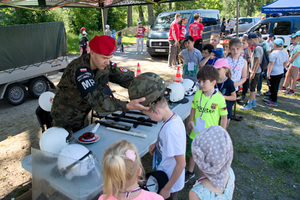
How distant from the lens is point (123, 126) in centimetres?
267

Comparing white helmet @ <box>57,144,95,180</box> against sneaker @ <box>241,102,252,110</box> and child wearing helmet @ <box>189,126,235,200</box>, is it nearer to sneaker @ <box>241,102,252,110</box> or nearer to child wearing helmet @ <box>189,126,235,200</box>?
child wearing helmet @ <box>189,126,235,200</box>

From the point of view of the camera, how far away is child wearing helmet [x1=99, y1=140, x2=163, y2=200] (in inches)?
48.6

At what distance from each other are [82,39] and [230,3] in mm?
44423

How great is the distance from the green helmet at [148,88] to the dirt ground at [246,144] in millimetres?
1784

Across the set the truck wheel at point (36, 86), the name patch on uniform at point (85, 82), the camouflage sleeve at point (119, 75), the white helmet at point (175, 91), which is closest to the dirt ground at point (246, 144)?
the truck wheel at point (36, 86)

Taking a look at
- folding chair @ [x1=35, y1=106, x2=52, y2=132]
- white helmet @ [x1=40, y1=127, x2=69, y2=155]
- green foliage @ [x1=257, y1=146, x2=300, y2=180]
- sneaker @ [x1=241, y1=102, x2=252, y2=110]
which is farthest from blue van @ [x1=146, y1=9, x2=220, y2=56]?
white helmet @ [x1=40, y1=127, x2=69, y2=155]

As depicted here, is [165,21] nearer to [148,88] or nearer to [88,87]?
[88,87]

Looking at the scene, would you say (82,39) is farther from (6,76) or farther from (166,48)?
(6,76)

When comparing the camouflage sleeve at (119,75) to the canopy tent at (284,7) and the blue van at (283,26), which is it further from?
the canopy tent at (284,7)

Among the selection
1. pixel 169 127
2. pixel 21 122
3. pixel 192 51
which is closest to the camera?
pixel 169 127

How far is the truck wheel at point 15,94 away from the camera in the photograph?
5938mm

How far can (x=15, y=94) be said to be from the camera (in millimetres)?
6129

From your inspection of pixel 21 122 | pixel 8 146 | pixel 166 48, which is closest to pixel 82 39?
pixel 166 48

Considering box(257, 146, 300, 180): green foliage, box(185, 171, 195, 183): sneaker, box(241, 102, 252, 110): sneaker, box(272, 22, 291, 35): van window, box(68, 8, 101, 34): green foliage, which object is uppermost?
box(68, 8, 101, 34): green foliage
